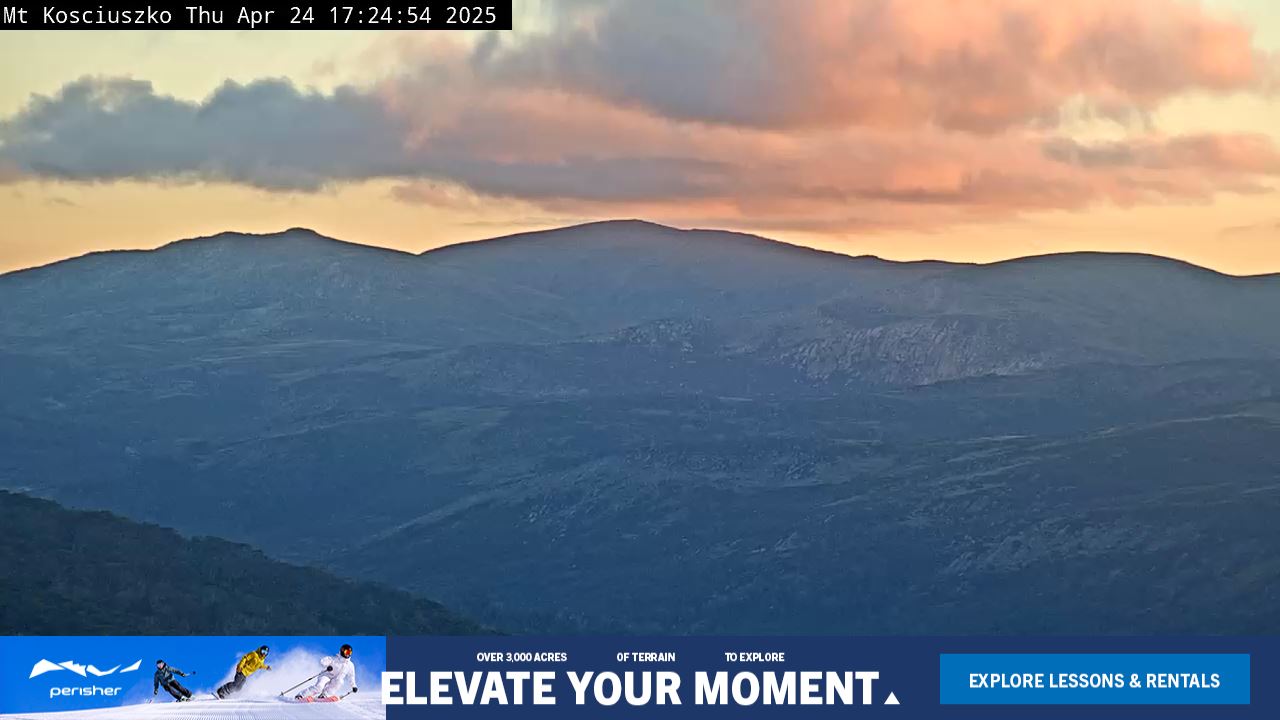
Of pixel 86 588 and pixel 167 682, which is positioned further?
pixel 86 588

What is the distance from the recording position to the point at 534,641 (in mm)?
49125

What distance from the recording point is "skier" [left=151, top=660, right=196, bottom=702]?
46.2 metres

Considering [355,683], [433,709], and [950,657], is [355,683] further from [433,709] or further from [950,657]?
[950,657]

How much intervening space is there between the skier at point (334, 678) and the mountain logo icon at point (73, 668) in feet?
15.8

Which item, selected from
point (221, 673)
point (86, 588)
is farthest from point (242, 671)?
point (86, 588)

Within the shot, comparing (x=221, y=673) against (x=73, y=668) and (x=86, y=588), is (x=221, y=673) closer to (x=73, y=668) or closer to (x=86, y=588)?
(x=73, y=668)

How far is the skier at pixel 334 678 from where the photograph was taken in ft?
154

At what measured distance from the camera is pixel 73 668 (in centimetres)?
4725

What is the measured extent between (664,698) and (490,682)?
518 centimetres

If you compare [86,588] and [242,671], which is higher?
[86,588]

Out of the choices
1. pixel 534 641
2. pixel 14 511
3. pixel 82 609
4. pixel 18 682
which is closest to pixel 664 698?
pixel 534 641

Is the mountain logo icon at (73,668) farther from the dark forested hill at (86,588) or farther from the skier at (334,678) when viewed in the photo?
the dark forested hill at (86,588)

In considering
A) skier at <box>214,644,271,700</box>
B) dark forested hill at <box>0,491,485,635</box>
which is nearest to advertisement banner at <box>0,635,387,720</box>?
skier at <box>214,644,271,700</box>

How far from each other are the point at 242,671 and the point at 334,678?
2594 mm
